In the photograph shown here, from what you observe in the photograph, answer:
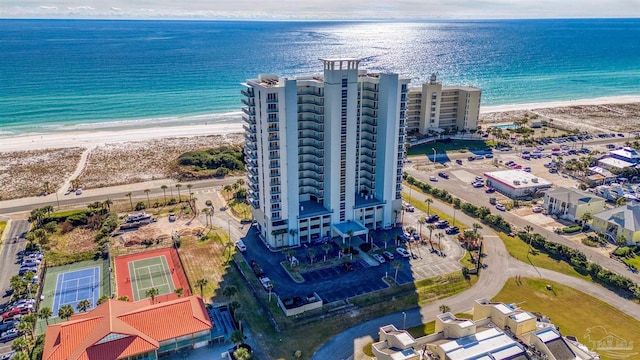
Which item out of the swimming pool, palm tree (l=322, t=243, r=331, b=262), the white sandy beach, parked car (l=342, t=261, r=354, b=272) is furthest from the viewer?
the swimming pool

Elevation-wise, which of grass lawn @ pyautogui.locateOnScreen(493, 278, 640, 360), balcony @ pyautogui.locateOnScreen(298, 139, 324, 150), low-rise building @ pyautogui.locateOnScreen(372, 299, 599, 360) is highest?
balcony @ pyautogui.locateOnScreen(298, 139, 324, 150)

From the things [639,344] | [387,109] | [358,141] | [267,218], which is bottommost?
[639,344]

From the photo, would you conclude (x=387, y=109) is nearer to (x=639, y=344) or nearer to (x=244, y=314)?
(x=244, y=314)

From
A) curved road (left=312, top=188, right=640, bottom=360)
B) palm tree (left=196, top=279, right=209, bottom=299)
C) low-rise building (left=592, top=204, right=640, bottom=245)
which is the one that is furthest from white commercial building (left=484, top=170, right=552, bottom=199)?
palm tree (left=196, top=279, right=209, bottom=299)

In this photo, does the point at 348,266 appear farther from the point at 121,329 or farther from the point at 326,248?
the point at 121,329

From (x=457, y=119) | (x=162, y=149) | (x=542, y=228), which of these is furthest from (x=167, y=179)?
(x=457, y=119)

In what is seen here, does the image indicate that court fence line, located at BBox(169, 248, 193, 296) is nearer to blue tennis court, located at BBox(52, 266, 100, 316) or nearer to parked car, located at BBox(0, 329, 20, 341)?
blue tennis court, located at BBox(52, 266, 100, 316)

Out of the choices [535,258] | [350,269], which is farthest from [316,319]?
[535,258]
